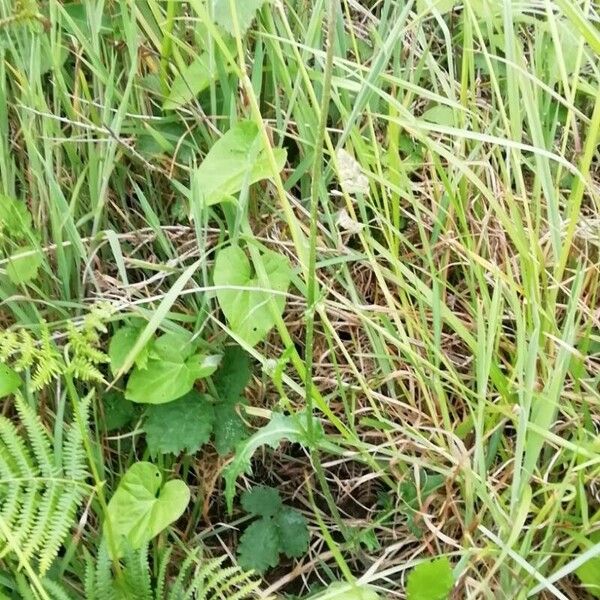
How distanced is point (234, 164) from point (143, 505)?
0.37m

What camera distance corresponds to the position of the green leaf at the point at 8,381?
827 millimetres

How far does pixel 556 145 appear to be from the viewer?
0.96 m

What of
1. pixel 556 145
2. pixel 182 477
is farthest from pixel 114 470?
pixel 556 145

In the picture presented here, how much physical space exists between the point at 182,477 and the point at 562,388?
429mm

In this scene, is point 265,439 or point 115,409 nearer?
point 265,439

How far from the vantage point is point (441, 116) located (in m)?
0.93

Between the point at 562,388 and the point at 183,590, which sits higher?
the point at 562,388

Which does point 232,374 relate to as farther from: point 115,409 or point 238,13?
point 238,13

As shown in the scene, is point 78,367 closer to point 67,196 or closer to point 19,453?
point 19,453

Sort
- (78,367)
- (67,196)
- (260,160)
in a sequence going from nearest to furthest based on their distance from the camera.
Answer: (78,367), (260,160), (67,196)

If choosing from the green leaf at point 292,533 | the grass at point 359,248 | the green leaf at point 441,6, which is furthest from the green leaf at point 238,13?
the green leaf at point 292,533

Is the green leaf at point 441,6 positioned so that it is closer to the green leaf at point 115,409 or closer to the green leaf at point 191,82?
the green leaf at point 191,82

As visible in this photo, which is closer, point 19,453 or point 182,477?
point 19,453

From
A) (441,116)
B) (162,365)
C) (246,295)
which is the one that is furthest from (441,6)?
(162,365)
